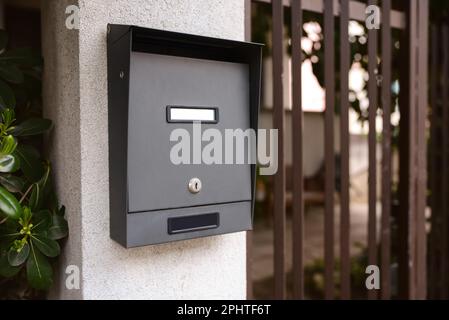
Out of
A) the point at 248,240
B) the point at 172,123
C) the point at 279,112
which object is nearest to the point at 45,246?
the point at 172,123

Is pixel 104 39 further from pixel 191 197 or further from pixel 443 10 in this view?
pixel 443 10

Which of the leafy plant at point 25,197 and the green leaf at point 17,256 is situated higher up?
the leafy plant at point 25,197

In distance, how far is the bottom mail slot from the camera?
130 cm

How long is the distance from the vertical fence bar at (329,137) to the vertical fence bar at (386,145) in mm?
383

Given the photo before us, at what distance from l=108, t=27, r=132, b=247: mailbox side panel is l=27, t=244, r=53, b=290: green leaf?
0.73 ft

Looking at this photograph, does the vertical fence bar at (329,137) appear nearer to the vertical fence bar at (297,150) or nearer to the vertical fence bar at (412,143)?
the vertical fence bar at (297,150)

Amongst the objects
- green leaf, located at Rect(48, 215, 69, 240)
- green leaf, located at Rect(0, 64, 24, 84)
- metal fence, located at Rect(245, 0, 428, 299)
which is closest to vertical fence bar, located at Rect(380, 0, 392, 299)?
metal fence, located at Rect(245, 0, 428, 299)

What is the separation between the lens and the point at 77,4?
126 cm

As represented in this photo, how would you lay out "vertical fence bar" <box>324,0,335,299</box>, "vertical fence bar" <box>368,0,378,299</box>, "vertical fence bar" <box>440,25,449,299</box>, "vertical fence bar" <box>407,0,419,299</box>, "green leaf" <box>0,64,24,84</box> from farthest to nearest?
"vertical fence bar" <box>440,25,449,299</box> → "vertical fence bar" <box>407,0,419,299</box> → "vertical fence bar" <box>368,0,378,299</box> → "vertical fence bar" <box>324,0,335,299</box> → "green leaf" <box>0,64,24,84</box>

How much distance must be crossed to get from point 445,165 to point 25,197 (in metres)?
2.78

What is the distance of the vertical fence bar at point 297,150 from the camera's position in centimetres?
178

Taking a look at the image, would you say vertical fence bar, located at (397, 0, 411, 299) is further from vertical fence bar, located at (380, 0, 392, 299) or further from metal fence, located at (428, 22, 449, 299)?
metal fence, located at (428, 22, 449, 299)

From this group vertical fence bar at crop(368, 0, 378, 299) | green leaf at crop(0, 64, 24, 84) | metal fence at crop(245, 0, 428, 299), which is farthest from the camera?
vertical fence bar at crop(368, 0, 378, 299)

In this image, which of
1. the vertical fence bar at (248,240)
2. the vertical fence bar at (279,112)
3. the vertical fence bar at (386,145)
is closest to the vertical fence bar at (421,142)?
the vertical fence bar at (386,145)
